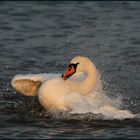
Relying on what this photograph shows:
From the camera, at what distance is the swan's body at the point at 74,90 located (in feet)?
36.7

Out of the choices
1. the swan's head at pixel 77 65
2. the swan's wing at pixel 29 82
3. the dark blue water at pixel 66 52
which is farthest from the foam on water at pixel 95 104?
the swan's head at pixel 77 65

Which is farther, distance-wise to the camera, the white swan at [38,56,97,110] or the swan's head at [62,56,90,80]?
the swan's head at [62,56,90,80]

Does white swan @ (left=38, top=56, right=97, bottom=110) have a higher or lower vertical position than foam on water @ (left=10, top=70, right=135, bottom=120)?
higher

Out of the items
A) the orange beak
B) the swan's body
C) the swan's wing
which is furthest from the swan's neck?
the swan's wing

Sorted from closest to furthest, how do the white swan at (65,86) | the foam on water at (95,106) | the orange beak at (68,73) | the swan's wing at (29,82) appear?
1. the foam on water at (95,106)
2. the white swan at (65,86)
3. the orange beak at (68,73)
4. the swan's wing at (29,82)

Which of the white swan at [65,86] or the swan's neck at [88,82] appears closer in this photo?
the white swan at [65,86]

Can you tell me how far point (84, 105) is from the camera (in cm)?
1105

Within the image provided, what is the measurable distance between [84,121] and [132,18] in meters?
8.44

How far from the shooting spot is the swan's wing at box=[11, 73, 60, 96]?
38.7 ft

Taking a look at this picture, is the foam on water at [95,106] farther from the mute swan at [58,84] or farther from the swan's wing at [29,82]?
the swan's wing at [29,82]

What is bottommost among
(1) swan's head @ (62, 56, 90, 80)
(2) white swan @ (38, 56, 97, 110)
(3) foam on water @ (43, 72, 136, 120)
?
(3) foam on water @ (43, 72, 136, 120)

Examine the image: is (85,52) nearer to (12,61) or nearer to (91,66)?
(12,61)

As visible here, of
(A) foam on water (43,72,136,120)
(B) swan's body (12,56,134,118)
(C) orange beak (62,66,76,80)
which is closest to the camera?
(A) foam on water (43,72,136,120)

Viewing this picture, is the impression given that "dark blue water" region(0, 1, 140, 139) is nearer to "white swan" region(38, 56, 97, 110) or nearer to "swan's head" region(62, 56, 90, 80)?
"white swan" region(38, 56, 97, 110)
